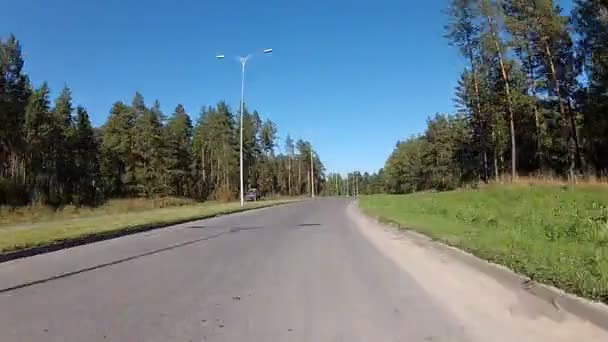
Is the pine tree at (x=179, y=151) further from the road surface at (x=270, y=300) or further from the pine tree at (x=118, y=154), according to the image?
the road surface at (x=270, y=300)

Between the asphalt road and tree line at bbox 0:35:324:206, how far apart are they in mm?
47759

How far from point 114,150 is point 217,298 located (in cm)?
8492

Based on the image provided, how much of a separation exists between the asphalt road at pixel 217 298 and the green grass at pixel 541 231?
6.34 feet

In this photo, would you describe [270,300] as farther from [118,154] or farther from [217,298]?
[118,154]

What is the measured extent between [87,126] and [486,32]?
61.2m

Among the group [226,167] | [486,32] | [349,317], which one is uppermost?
[486,32]

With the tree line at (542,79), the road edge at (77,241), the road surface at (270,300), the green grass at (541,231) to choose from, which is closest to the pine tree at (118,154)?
the tree line at (542,79)

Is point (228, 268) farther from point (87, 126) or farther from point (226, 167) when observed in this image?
point (226, 167)

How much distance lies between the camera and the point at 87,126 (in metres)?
84.7

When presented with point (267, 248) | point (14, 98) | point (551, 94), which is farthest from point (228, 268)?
point (14, 98)

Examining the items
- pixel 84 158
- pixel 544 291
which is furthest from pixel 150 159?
pixel 544 291

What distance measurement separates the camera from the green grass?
845 cm

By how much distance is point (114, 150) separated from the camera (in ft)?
290

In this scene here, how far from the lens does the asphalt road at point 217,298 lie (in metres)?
6.39
